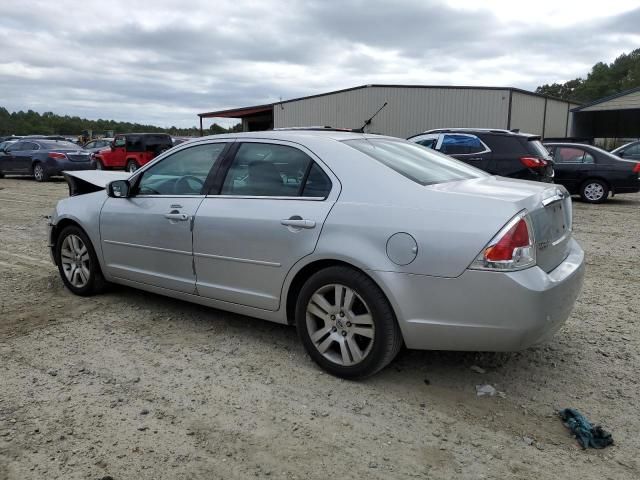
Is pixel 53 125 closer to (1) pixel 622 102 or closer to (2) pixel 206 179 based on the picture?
(1) pixel 622 102

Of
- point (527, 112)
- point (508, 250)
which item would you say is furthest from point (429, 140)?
point (527, 112)

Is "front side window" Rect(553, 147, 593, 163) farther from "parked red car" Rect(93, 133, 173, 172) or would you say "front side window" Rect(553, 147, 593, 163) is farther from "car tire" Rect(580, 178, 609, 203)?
"parked red car" Rect(93, 133, 173, 172)

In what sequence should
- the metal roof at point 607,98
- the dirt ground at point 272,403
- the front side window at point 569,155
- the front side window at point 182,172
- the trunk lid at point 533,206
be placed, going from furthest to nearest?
the metal roof at point 607,98 → the front side window at point 569,155 → the front side window at point 182,172 → the trunk lid at point 533,206 → the dirt ground at point 272,403

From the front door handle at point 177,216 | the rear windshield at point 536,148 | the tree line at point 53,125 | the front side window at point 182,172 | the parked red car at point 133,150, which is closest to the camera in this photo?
the front door handle at point 177,216

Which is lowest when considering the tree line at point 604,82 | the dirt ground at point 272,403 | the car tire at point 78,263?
the dirt ground at point 272,403

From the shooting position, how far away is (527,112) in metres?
26.9

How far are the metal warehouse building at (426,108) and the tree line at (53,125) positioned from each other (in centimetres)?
3768

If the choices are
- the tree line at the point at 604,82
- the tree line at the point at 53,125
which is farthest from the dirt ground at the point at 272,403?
the tree line at the point at 604,82

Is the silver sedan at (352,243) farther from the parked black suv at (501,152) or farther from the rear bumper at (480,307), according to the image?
the parked black suv at (501,152)

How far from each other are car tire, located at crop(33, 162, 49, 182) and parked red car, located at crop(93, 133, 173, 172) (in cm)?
359

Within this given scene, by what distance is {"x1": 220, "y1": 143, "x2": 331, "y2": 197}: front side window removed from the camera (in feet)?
12.1

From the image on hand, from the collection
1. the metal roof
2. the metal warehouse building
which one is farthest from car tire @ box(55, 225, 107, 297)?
the metal roof

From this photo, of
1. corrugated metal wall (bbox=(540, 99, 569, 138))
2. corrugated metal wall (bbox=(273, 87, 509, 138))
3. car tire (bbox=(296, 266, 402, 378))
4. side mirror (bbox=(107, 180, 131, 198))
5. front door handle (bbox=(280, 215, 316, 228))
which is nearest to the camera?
car tire (bbox=(296, 266, 402, 378))

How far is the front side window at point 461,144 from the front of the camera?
1088 centimetres
